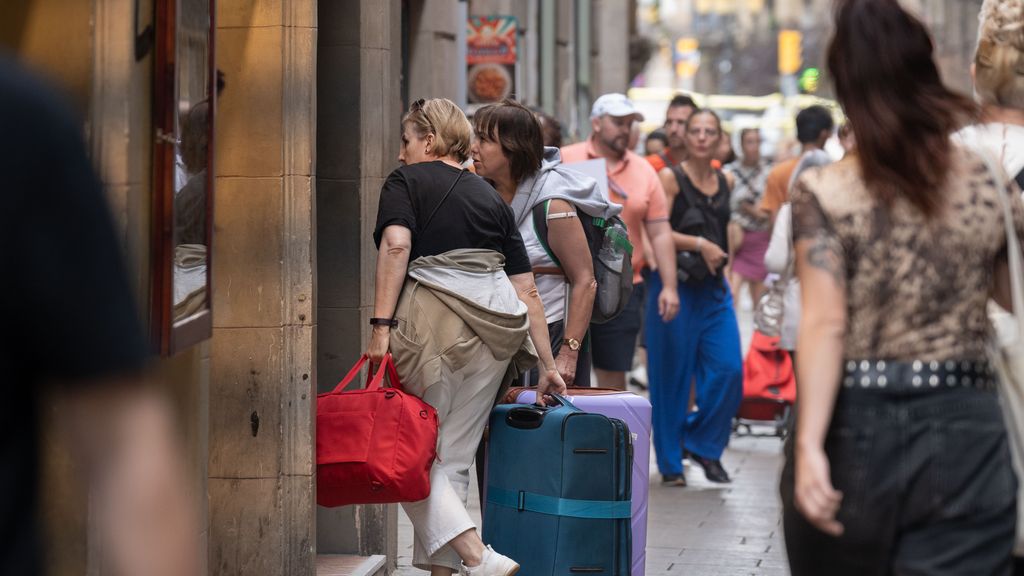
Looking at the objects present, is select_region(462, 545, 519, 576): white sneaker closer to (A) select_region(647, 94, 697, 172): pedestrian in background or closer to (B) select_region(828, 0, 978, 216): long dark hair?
(B) select_region(828, 0, 978, 216): long dark hair

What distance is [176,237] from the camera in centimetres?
470

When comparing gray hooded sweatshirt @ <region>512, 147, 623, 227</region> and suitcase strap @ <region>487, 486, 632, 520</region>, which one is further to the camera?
gray hooded sweatshirt @ <region>512, 147, 623, 227</region>

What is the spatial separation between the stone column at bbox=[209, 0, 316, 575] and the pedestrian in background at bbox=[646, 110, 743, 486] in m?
3.85

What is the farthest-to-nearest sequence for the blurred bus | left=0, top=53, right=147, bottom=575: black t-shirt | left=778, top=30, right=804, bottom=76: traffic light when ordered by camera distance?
left=778, top=30, right=804, bottom=76: traffic light, the blurred bus, left=0, top=53, right=147, bottom=575: black t-shirt

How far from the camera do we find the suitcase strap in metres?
5.77

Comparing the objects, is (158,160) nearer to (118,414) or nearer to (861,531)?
(861,531)

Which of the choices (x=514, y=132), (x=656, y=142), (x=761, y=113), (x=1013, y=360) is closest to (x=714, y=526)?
(x=514, y=132)

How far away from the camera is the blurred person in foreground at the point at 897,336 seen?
11.0ft

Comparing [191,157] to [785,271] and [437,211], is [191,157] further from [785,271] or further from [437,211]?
[785,271]

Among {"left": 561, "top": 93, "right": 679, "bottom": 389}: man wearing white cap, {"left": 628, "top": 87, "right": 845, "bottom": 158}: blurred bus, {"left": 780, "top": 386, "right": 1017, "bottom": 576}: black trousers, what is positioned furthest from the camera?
{"left": 628, "top": 87, "right": 845, "bottom": 158}: blurred bus

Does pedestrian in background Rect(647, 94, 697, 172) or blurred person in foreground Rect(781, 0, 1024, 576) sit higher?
pedestrian in background Rect(647, 94, 697, 172)

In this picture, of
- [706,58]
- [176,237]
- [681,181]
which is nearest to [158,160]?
[176,237]

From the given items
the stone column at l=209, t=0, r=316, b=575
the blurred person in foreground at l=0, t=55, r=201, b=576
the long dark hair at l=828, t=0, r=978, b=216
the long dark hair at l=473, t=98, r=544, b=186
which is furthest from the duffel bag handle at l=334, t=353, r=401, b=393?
the blurred person in foreground at l=0, t=55, r=201, b=576

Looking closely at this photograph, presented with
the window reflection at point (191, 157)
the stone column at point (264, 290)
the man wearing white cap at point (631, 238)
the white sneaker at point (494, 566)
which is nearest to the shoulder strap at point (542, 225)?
the stone column at point (264, 290)
